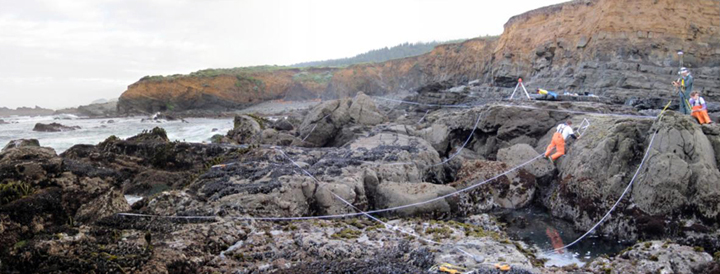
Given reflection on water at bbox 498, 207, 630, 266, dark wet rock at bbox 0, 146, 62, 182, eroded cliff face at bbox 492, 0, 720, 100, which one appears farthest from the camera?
eroded cliff face at bbox 492, 0, 720, 100

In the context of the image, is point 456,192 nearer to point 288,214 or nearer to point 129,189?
point 288,214

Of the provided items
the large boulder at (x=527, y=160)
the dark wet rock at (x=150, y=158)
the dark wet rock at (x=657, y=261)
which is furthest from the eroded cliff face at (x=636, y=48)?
the dark wet rock at (x=150, y=158)

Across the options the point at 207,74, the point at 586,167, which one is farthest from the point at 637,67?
the point at 207,74

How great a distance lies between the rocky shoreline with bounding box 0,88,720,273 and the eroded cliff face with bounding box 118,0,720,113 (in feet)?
A: 25.3

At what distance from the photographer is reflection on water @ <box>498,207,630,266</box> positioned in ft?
23.5

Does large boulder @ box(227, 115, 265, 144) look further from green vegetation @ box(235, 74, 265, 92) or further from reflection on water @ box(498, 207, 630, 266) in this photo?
green vegetation @ box(235, 74, 265, 92)

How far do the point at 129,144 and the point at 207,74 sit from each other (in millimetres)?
37874

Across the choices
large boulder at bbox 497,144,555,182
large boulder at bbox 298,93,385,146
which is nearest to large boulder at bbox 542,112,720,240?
large boulder at bbox 497,144,555,182

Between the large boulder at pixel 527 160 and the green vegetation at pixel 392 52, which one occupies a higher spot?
the green vegetation at pixel 392 52

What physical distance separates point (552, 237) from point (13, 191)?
865 centimetres

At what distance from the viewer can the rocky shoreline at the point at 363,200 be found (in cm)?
529

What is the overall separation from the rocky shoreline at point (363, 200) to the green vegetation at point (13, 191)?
17mm

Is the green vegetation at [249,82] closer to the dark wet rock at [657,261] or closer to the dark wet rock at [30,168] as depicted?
the dark wet rock at [30,168]

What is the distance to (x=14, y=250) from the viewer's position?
4.66 metres
